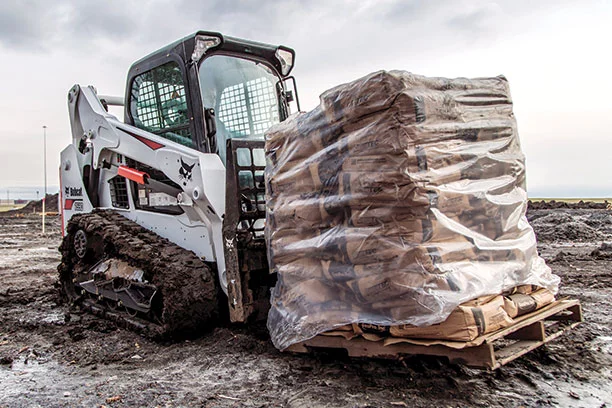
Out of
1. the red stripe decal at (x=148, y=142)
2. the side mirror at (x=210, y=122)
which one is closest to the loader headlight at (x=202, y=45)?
the side mirror at (x=210, y=122)

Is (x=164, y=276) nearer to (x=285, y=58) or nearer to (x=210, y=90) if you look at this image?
(x=210, y=90)

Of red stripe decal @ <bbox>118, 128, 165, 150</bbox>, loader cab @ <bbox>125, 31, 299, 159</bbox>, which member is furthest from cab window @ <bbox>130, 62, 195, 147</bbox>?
red stripe decal @ <bbox>118, 128, 165, 150</bbox>

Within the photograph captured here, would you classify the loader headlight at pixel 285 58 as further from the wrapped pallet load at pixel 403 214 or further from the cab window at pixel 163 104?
the wrapped pallet load at pixel 403 214

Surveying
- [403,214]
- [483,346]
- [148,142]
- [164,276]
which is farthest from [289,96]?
[483,346]

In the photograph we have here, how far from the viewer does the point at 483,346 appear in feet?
10.4

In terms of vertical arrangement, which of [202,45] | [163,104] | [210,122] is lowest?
[210,122]

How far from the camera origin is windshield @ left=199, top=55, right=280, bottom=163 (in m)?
5.09

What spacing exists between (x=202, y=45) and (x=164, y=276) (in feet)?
6.62

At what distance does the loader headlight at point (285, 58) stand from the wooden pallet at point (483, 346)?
9.80 ft

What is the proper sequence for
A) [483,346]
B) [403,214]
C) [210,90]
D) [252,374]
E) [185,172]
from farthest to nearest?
[210,90]
[185,172]
[252,374]
[403,214]
[483,346]

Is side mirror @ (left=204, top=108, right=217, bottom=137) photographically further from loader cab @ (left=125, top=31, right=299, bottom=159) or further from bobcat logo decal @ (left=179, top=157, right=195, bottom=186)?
bobcat logo decal @ (left=179, top=157, right=195, bottom=186)

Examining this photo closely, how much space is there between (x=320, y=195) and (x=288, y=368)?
1234 millimetres

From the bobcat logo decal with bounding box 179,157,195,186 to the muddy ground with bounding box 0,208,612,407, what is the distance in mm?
1300

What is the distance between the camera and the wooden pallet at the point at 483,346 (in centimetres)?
318
